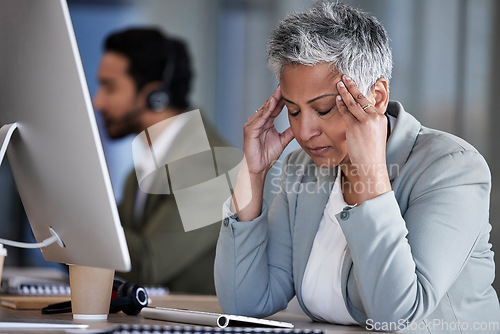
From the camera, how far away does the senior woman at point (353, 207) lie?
3.92ft

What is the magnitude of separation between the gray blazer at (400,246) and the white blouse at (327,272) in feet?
0.07

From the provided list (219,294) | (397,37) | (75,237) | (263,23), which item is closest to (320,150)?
(219,294)

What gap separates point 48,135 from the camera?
3.18 feet

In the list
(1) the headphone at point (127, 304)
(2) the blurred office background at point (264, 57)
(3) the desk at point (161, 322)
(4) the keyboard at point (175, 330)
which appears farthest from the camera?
(2) the blurred office background at point (264, 57)

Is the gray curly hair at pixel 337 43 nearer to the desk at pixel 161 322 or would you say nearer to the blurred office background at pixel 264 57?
the desk at pixel 161 322

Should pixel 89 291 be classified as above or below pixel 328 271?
above

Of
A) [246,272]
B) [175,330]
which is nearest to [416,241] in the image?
[246,272]

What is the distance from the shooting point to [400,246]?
1168 millimetres

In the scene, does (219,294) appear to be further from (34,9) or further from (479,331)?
(34,9)

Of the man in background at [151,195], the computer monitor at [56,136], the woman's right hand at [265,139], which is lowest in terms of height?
the man in background at [151,195]

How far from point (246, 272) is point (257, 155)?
0.89 ft

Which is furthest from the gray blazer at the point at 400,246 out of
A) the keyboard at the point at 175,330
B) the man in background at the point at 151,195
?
the man in background at the point at 151,195

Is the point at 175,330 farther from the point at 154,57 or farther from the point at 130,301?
the point at 154,57

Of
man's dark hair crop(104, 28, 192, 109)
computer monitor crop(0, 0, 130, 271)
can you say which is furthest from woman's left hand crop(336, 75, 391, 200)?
man's dark hair crop(104, 28, 192, 109)
